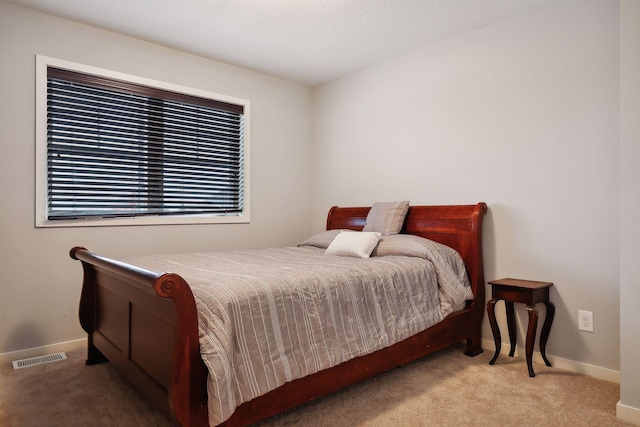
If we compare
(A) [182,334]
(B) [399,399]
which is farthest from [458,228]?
(A) [182,334]

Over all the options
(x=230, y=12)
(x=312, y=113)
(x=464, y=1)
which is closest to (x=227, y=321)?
(x=230, y=12)

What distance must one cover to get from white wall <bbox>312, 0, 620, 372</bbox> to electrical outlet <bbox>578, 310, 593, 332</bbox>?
0.09 ft

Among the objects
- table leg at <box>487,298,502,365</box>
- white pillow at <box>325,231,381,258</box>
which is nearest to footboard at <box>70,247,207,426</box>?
white pillow at <box>325,231,381,258</box>

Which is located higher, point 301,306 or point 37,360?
point 301,306

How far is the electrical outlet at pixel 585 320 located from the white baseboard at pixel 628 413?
0.59 meters

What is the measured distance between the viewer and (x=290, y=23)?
2988mm

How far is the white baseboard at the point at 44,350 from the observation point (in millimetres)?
2711

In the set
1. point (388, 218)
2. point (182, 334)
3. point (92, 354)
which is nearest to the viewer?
point (182, 334)

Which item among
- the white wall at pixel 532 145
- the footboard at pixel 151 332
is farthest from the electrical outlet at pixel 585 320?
the footboard at pixel 151 332

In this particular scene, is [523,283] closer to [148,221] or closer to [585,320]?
[585,320]

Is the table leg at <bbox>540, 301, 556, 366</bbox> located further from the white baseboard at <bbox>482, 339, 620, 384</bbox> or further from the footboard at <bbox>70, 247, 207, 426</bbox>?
the footboard at <bbox>70, 247, 207, 426</bbox>

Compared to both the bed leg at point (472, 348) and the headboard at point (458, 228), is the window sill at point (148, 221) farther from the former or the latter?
the bed leg at point (472, 348)

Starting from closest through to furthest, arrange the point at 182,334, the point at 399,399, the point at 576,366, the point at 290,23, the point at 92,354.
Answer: the point at 182,334 < the point at 399,399 < the point at 576,366 < the point at 92,354 < the point at 290,23

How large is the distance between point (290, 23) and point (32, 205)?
2.27 meters
